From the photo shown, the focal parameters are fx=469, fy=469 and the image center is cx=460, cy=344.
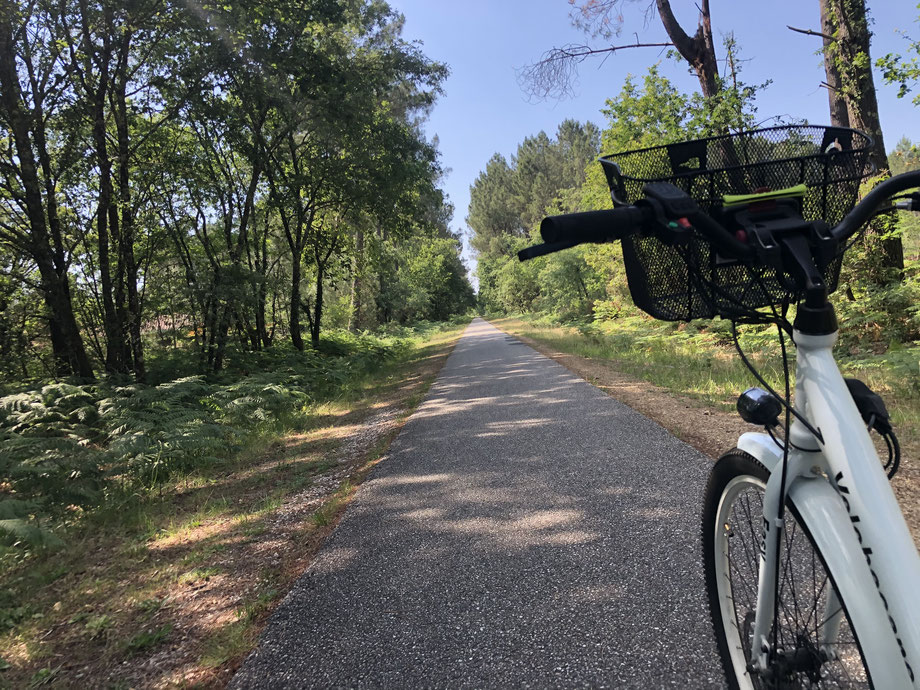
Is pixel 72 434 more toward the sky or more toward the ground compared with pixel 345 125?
more toward the ground

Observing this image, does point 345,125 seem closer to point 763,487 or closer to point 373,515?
point 373,515

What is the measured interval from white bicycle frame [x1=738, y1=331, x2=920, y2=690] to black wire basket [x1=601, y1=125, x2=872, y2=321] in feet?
0.75

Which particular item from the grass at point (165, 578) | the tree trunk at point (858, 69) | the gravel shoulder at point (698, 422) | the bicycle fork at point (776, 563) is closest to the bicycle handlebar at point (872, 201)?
the bicycle fork at point (776, 563)

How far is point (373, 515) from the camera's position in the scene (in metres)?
3.56

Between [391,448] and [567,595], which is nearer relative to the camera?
[567,595]

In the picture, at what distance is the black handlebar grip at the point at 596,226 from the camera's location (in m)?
1.00

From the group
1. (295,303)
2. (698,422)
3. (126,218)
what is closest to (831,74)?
(698,422)

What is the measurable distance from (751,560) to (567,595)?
107 centimetres

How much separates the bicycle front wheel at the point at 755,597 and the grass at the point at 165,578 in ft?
6.89

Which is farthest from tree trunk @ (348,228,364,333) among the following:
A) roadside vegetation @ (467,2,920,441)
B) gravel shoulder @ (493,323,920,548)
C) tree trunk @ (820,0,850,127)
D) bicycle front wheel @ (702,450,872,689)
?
bicycle front wheel @ (702,450,872,689)

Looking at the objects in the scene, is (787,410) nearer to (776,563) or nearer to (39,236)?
(776,563)

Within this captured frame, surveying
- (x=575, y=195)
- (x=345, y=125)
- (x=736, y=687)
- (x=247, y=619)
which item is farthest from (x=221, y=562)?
(x=575, y=195)

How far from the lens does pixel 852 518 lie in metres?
0.96

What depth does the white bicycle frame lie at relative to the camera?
854 millimetres
